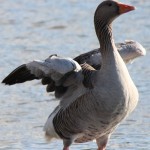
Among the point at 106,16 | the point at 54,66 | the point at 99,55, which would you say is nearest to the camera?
the point at 54,66

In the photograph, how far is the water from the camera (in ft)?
39.1

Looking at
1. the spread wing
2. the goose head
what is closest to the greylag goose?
the spread wing

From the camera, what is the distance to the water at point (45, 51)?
11914 mm

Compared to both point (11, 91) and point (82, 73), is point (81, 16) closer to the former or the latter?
point (11, 91)

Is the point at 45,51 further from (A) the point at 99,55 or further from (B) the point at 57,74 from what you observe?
(B) the point at 57,74

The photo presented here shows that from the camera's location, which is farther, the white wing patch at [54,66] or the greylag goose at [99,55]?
the greylag goose at [99,55]

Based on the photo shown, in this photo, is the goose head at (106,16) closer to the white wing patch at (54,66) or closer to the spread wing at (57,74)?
the spread wing at (57,74)

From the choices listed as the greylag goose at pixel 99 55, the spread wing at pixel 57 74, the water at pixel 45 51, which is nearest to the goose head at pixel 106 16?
the spread wing at pixel 57 74

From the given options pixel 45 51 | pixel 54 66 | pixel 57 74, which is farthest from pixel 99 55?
pixel 45 51

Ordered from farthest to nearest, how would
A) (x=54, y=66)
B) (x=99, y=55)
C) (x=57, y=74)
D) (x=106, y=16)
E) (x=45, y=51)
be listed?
(x=45, y=51) < (x=99, y=55) < (x=106, y=16) < (x=57, y=74) < (x=54, y=66)

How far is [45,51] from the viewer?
16.7m

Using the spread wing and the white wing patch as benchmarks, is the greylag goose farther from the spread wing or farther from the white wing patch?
the white wing patch

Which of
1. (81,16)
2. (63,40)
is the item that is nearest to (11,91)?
(63,40)

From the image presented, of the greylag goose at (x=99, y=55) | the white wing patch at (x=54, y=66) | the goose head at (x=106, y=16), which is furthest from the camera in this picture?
the greylag goose at (x=99, y=55)
